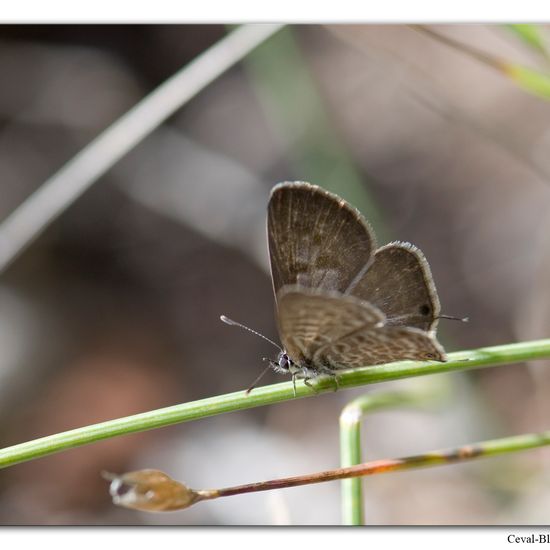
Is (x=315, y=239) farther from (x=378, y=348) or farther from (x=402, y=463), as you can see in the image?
(x=402, y=463)

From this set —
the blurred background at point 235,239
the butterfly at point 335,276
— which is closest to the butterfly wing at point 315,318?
the butterfly at point 335,276

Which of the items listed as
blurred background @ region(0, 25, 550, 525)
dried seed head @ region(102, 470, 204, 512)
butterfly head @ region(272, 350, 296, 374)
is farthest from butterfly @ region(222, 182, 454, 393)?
blurred background @ region(0, 25, 550, 525)

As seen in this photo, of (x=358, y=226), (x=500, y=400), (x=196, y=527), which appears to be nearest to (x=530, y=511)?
(x=500, y=400)

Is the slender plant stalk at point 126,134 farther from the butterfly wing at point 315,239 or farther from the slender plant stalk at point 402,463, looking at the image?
the slender plant stalk at point 402,463

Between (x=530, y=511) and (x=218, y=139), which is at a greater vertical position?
(x=218, y=139)

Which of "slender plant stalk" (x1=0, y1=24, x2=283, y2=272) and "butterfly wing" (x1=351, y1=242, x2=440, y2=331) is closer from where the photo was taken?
"butterfly wing" (x1=351, y1=242, x2=440, y2=331)

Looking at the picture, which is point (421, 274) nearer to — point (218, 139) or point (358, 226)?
point (358, 226)

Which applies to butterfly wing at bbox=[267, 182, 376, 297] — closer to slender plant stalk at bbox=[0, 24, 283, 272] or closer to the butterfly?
the butterfly

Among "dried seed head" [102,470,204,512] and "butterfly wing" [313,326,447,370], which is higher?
"butterfly wing" [313,326,447,370]
